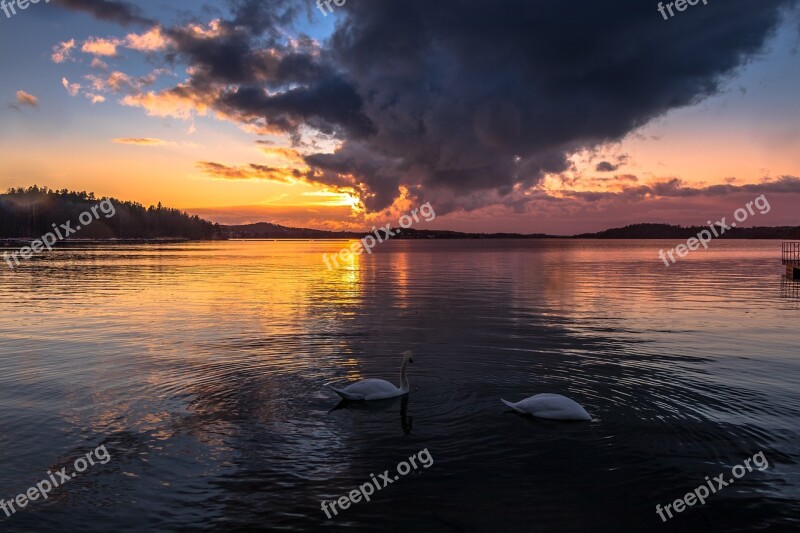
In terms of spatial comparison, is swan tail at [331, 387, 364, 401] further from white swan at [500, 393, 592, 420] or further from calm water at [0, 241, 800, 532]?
white swan at [500, 393, 592, 420]

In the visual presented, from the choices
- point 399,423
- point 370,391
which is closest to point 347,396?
point 370,391

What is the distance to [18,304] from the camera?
40938mm

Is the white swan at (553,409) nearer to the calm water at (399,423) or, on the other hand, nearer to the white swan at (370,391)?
the calm water at (399,423)

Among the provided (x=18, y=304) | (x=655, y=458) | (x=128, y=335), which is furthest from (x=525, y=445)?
(x=18, y=304)

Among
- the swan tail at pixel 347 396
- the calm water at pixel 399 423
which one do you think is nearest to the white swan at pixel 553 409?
the calm water at pixel 399 423

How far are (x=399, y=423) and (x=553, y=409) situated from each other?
4.33m

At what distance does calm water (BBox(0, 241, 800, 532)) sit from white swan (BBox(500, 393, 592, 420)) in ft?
1.38

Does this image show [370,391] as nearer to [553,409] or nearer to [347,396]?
[347,396]

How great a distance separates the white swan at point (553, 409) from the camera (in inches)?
596

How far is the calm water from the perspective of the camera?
1045 centimetres

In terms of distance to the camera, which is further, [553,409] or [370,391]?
[370,391]

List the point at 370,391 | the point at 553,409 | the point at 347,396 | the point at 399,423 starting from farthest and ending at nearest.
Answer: the point at 370,391 < the point at 347,396 < the point at 553,409 < the point at 399,423

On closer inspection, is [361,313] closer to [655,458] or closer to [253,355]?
[253,355]

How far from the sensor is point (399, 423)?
15070 mm
